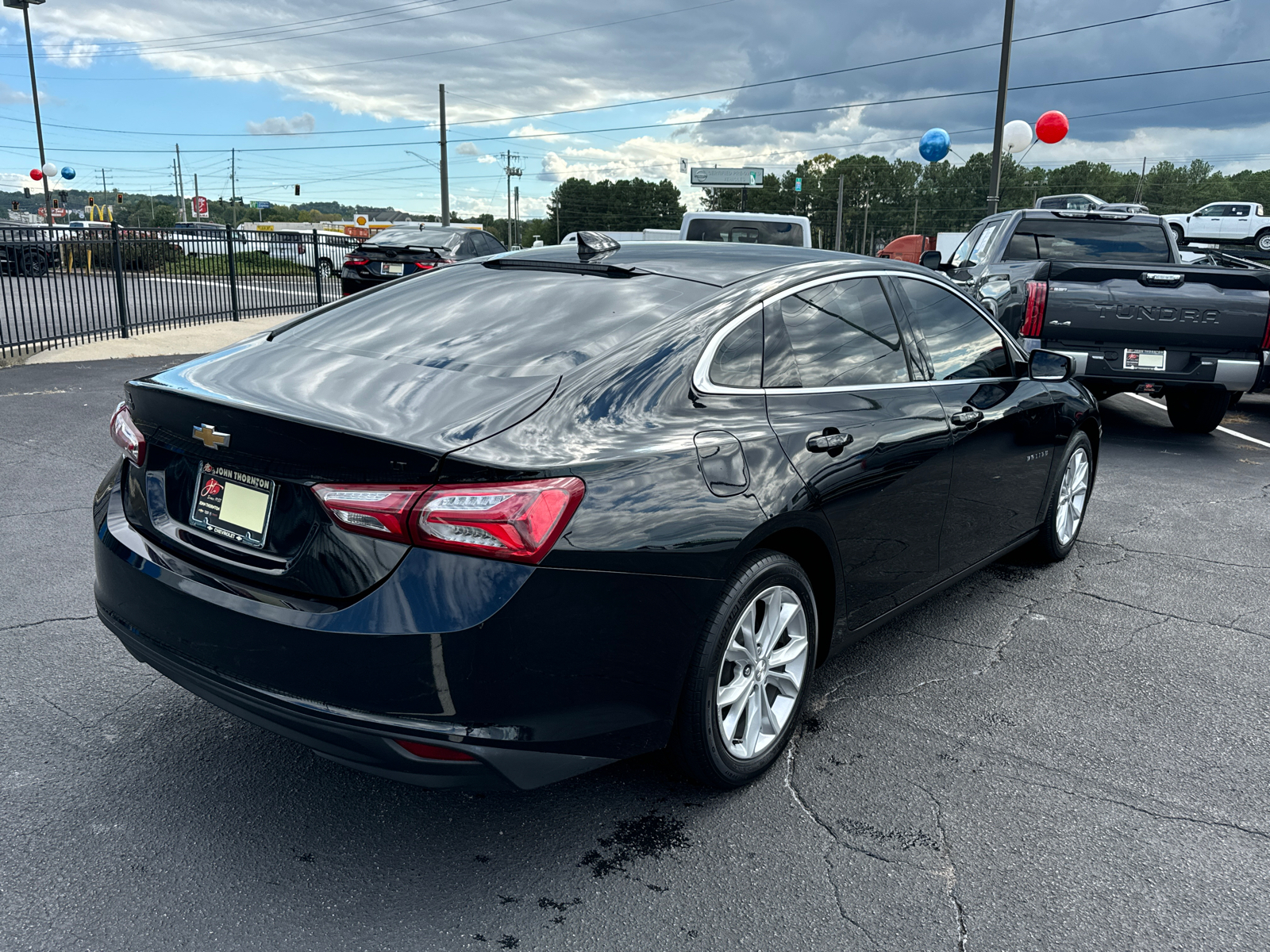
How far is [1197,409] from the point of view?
9.54m

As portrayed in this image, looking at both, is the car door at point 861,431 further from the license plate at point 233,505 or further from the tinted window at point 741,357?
the license plate at point 233,505

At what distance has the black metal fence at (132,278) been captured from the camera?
12.6 metres

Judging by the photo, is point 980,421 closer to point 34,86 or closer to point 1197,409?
point 1197,409

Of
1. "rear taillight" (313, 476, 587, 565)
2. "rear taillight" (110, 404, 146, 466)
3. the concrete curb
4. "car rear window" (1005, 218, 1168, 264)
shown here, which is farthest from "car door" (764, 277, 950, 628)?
the concrete curb

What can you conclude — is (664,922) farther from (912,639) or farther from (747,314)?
(912,639)

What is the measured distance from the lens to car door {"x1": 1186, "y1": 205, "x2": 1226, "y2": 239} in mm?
38469

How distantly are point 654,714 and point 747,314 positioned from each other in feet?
4.21

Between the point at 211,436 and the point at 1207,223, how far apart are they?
44871 millimetres

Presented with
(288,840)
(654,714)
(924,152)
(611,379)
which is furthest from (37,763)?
(924,152)

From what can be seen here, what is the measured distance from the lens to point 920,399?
12.0ft

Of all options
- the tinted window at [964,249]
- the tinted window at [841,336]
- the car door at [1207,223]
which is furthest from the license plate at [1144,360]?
the car door at [1207,223]

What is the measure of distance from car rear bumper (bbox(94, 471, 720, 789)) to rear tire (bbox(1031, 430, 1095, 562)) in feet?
10.2

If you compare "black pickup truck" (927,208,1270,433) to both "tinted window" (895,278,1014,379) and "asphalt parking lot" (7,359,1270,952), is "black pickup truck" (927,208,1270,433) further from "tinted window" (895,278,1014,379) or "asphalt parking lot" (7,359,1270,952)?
"asphalt parking lot" (7,359,1270,952)

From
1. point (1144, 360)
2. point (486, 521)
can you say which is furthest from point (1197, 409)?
point (486, 521)
